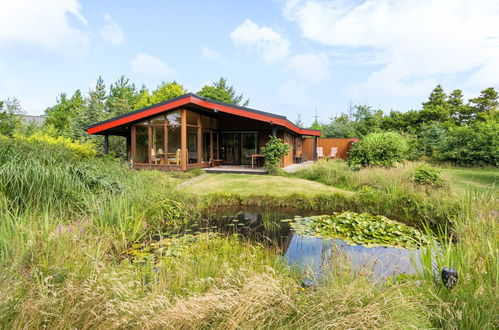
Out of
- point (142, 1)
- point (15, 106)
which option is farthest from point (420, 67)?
point (15, 106)

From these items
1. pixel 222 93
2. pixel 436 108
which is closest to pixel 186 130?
pixel 436 108

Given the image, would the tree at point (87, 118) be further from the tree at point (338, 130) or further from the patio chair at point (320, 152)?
the tree at point (338, 130)

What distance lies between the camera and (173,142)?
530 inches

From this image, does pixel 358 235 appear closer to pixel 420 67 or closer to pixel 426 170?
pixel 426 170

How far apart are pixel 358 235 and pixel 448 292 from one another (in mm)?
2941

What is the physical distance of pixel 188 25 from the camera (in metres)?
13.5

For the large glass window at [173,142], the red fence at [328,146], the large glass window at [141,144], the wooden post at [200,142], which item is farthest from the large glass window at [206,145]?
the red fence at [328,146]

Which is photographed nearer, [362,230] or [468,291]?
[468,291]

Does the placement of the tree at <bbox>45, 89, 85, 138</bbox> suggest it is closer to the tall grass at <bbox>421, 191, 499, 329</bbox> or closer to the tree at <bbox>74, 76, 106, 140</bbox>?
the tree at <bbox>74, 76, 106, 140</bbox>

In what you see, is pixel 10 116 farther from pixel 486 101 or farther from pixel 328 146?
pixel 486 101

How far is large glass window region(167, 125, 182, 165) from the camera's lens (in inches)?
524

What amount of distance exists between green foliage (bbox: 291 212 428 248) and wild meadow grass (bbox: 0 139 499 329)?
→ 121 centimetres

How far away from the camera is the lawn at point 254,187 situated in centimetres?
866

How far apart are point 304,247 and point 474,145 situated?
15517 mm
